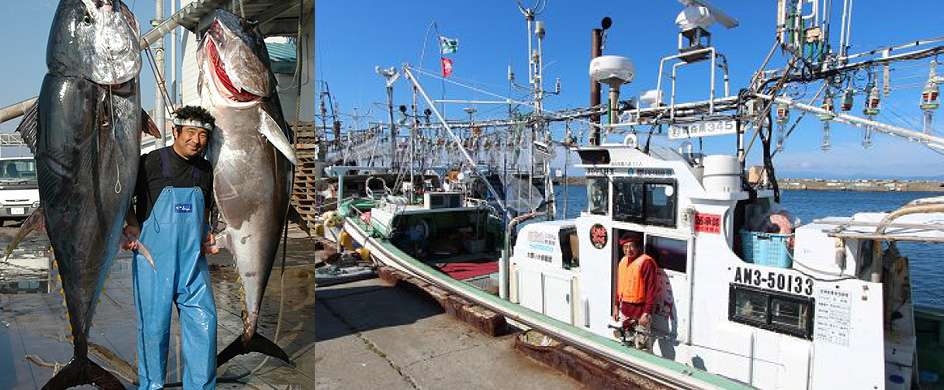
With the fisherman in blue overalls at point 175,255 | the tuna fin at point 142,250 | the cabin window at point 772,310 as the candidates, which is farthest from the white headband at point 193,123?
the cabin window at point 772,310

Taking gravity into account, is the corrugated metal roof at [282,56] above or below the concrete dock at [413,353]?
above

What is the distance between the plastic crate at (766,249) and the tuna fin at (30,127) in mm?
5933

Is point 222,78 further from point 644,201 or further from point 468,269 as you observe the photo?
point 468,269

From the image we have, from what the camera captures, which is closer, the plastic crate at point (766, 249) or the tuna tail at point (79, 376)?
the tuna tail at point (79, 376)

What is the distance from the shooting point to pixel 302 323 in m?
5.62

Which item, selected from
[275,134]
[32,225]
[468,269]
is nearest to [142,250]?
[32,225]

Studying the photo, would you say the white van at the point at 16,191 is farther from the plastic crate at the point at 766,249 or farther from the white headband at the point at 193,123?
the plastic crate at the point at 766,249

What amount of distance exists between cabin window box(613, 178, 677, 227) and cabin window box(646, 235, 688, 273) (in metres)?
0.22

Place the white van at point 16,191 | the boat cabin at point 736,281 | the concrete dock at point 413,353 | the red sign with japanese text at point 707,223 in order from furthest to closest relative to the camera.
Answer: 1. the white van at point 16,191
2. the red sign with japanese text at point 707,223
3. the concrete dock at point 413,353
4. the boat cabin at point 736,281

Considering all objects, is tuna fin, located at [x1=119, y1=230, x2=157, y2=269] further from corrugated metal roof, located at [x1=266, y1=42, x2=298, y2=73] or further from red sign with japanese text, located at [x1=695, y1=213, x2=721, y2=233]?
red sign with japanese text, located at [x1=695, y1=213, x2=721, y2=233]

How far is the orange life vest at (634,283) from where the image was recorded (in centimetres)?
552

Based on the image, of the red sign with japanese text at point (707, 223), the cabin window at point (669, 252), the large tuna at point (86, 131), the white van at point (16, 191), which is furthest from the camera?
the white van at point (16, 191)

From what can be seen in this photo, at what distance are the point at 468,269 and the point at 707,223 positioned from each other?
279 inches

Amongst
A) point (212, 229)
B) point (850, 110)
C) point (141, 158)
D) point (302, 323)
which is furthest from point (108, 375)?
point (850, 110)
